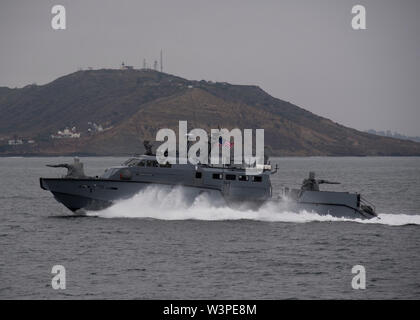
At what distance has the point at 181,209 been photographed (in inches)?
1740

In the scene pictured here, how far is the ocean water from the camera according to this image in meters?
29.5

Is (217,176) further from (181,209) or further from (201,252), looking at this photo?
(201,252)

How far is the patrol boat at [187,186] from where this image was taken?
4366 centimetres

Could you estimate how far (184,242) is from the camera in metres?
38.6

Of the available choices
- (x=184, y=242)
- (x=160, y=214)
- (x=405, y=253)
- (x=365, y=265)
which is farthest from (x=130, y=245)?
(x=405, y=253)

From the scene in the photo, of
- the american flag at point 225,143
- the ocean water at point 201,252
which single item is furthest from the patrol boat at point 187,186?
the american flag at point 225,143

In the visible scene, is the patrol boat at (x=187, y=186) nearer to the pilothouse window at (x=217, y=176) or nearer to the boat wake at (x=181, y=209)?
the pilothouse window at (x=217, y=176)

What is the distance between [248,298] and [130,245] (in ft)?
37.9

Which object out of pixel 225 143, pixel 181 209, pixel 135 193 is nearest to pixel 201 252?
pixel 181 209

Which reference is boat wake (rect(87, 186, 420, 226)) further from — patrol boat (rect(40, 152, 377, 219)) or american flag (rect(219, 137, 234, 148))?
american flag (rect(219, 137, 234, 148))

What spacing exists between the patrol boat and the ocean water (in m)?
0.68

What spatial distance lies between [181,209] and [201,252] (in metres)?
8.00
